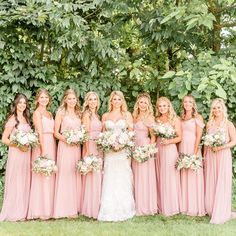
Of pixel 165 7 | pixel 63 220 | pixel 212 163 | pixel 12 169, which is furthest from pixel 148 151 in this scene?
pixel 165 7

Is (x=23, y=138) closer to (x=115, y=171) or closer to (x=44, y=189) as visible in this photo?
(x=44, y=189)

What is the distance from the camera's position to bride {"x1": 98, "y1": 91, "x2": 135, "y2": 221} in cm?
704

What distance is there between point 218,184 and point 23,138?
2.94 metres

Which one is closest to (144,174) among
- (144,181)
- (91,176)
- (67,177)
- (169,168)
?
(144,181)

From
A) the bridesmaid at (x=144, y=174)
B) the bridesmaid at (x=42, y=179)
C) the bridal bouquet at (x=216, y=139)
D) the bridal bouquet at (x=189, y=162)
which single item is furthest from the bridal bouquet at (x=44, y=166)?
the bridal bouquet at (x=216, y=139)

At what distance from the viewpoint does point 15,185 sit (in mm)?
7074

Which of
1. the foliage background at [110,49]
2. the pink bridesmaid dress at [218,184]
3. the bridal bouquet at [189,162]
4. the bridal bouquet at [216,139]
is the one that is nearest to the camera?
the bridal bouquet at [216,139]

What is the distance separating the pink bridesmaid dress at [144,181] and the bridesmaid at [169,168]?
0.44 feet

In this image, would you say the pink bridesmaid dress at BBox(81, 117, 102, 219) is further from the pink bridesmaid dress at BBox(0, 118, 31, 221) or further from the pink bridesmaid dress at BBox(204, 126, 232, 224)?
the pink bridesmaid dress at BBox(204, 126, 232, 224)

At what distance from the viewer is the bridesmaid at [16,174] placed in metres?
7.04

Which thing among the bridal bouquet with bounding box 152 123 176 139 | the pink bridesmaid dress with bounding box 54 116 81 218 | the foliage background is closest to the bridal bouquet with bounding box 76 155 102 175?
the pink bridesmaid dress with bounding box 54 116 81 218

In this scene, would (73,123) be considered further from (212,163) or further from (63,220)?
(212,163)

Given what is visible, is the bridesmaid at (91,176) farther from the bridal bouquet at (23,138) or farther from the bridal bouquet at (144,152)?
the bridal bouquet at (23,138)

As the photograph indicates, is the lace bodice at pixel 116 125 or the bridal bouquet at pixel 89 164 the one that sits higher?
the lace bodice at pixel 116 125
